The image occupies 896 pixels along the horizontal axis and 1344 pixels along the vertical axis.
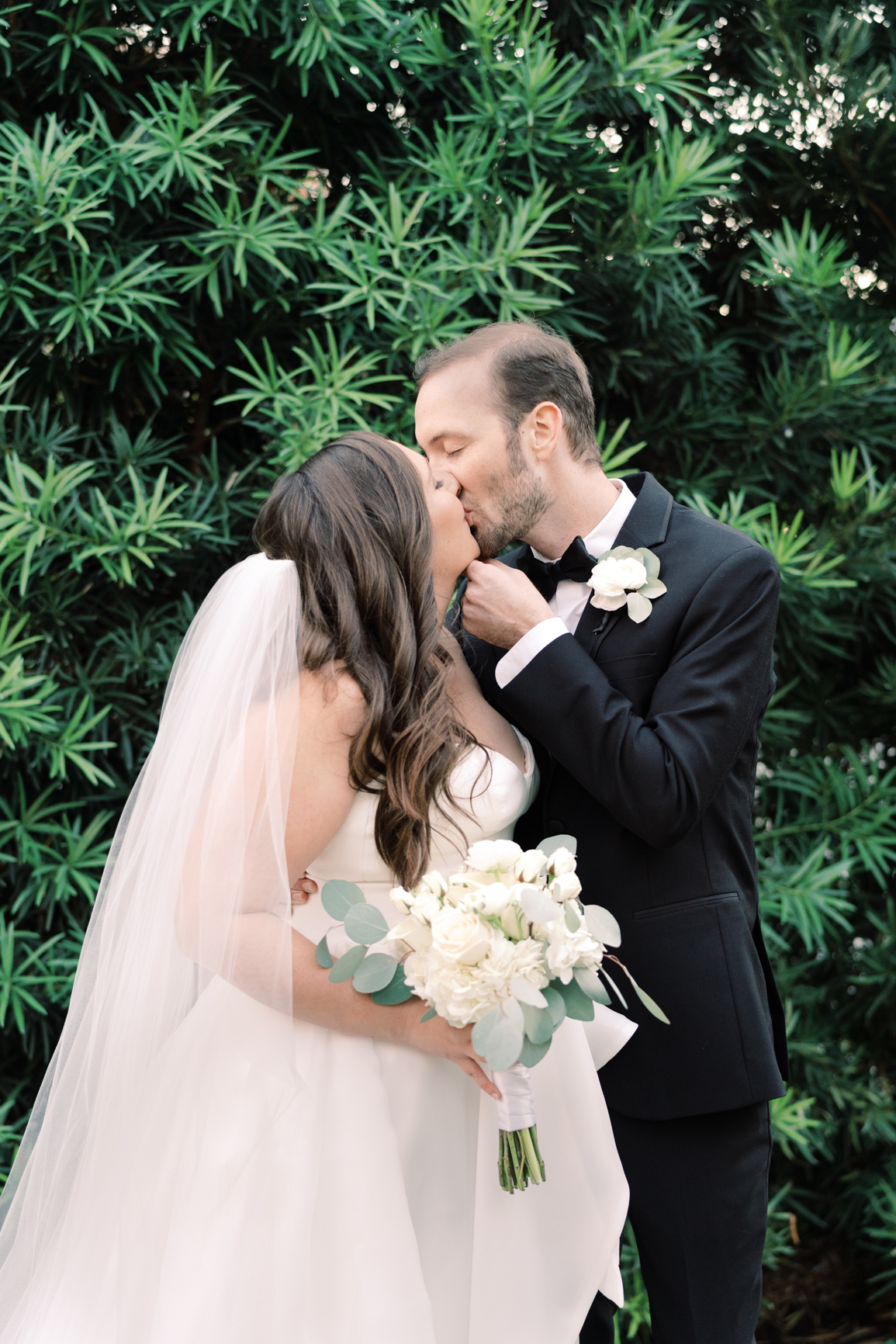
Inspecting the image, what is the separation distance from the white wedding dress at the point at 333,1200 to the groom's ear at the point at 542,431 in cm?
73

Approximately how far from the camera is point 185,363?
9.60 ft

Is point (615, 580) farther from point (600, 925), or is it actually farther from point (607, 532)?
point (600, 925)

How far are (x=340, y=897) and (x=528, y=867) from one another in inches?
13.4

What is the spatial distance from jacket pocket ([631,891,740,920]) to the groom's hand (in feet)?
1.86

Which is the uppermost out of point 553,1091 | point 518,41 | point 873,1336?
point 518,41

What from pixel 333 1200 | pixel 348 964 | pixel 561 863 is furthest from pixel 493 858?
pixel 333 1200

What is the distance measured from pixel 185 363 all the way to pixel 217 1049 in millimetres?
1901

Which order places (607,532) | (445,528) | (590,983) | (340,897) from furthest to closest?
(607,532) < (445,528) < (340,897) < (590,983)

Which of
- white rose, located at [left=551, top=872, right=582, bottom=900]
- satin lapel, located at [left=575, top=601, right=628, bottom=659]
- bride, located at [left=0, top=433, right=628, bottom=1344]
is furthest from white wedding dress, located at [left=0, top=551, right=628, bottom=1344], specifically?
white rose, located at [left=551, top=872, right=582, bottom=900]

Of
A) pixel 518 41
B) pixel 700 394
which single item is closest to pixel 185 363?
pixel 518 41

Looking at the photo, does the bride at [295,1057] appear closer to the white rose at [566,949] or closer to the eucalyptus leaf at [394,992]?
the eucalyptus leaf at [394,992]

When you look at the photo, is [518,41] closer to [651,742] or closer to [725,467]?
[725,467]

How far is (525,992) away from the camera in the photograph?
1.49 m

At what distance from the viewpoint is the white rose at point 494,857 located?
1553 millimetres
